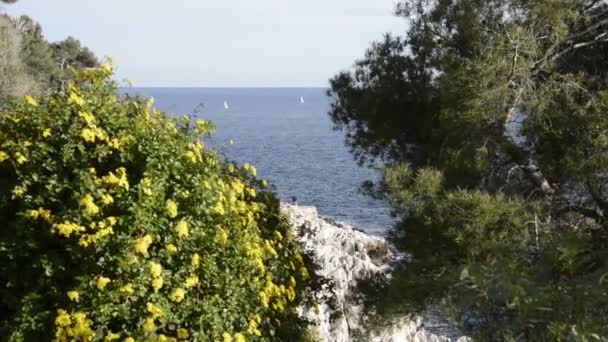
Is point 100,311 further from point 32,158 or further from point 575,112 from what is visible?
point 575,112

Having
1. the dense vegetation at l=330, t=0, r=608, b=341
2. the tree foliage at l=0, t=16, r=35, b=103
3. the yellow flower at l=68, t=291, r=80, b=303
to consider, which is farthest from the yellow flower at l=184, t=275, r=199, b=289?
the tree foliage at l=0, t=16, r=35, b=103

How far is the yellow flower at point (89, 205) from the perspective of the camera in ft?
12.3

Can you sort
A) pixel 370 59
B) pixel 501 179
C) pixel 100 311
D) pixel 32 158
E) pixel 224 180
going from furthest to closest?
pixel 370 59 → pixel 501 179 → pixel 224 180 → pixel 32 158 → pixel 100 311

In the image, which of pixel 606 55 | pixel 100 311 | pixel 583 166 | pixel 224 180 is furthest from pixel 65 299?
pixel 606 55

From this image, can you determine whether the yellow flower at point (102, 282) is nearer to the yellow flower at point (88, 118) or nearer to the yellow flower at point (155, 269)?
the yellow flower at point (155, 269)

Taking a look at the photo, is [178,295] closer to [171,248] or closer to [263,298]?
[171,248]

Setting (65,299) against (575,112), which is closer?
(65,299)

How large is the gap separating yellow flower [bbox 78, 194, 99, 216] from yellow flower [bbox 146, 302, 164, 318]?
0.56 metres

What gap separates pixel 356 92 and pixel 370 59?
1.21 ft

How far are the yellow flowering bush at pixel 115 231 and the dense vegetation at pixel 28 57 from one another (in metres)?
10.5

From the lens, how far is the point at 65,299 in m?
3.80

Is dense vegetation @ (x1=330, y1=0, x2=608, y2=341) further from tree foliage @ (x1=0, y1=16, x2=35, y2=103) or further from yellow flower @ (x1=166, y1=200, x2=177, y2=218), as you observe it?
tree foliage @ (x1=0, y1=16, x2=35, y2=103)

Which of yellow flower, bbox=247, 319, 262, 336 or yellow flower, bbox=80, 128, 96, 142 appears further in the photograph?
yellow flower, bbox=247, 319, 262, 336

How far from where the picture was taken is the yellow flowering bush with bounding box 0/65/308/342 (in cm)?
371
